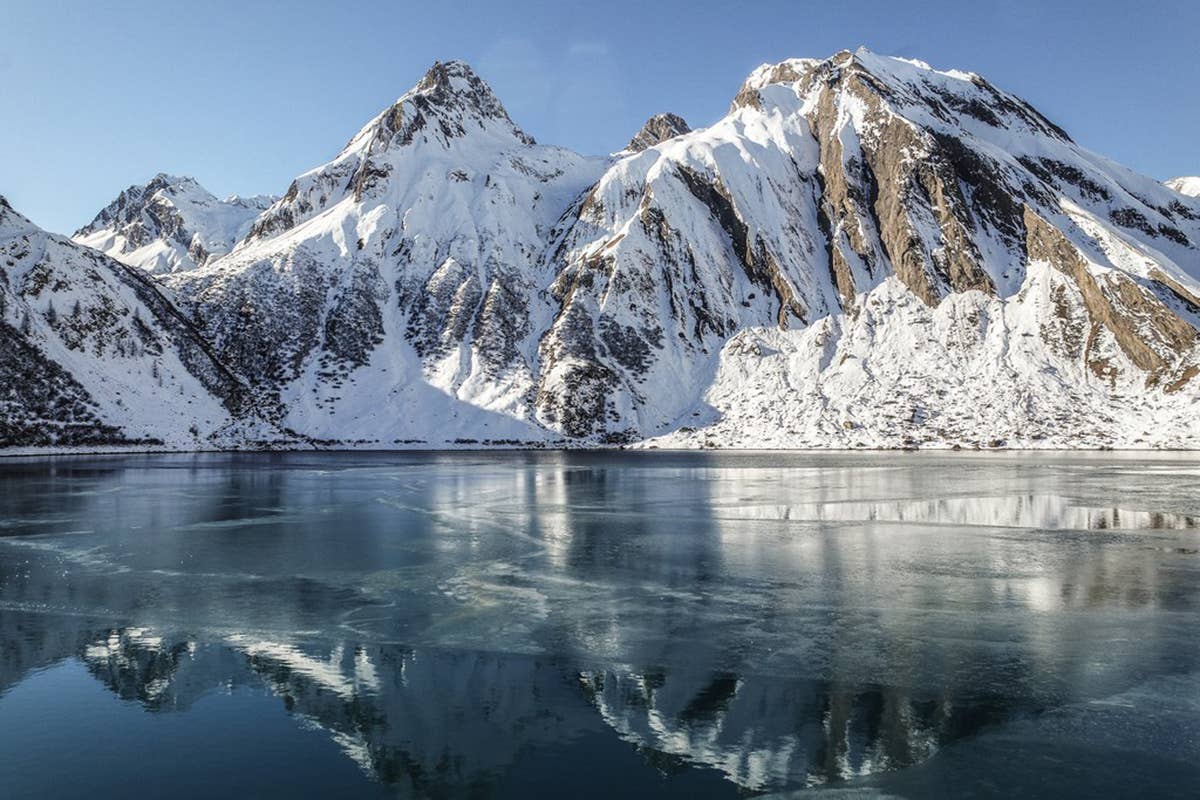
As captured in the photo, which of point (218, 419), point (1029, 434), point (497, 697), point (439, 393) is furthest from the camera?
point (439, 393)

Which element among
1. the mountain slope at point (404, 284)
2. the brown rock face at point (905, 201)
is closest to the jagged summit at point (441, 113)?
the mountain slope at point (404, 284)

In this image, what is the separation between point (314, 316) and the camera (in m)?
139

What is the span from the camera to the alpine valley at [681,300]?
109938mm

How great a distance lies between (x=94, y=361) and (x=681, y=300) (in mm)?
90141

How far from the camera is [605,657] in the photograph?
16.1 metres

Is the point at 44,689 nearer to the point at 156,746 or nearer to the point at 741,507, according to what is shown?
the point at 156,746

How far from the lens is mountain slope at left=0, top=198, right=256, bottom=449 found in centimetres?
9981

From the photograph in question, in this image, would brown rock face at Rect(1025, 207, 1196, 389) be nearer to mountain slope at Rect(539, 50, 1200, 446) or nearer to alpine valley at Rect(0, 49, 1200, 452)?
mountain slope at Rect(539, 50, 1200, 446)

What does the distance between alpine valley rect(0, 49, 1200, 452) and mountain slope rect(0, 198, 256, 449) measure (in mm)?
370

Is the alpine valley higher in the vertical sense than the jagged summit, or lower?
lower

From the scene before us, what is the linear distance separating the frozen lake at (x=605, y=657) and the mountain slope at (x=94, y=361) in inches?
2988

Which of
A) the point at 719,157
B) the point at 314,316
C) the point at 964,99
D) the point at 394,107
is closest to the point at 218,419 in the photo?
the point at 314,316

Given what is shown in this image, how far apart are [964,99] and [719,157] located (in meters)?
57.0

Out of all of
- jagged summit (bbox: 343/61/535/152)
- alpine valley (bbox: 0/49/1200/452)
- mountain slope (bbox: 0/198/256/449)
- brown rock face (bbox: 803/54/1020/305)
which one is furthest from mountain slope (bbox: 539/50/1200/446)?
mountain slope (bbox: 0/198/256/449)
